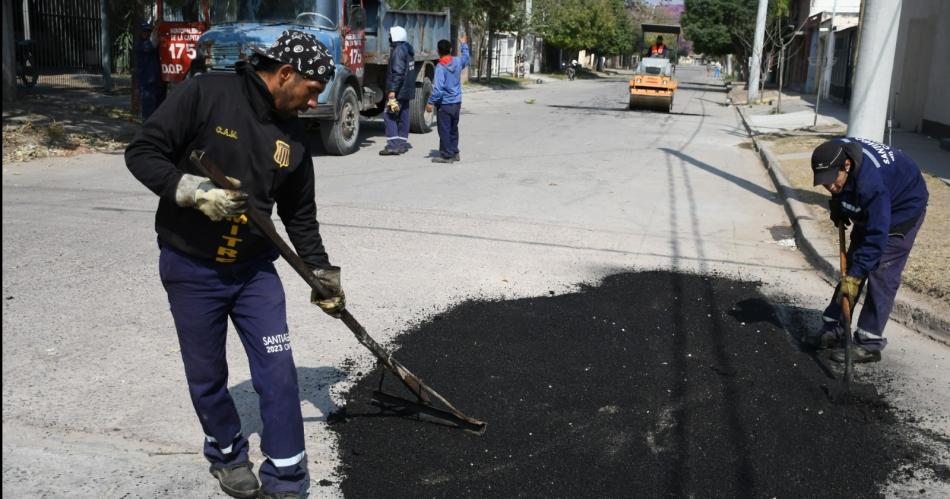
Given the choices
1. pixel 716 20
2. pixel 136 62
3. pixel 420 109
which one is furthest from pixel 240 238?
pixel 716 20

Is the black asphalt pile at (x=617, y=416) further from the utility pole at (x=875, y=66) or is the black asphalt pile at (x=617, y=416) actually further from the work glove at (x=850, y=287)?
the utility pole at (x=875, y=66)

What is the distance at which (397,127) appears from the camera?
13734mm

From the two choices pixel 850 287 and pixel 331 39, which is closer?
pixel 850 287

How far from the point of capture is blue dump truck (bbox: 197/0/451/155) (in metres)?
11.9

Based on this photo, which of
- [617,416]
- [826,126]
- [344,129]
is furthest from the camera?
[826,126]

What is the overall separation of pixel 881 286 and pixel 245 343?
387 centimetres

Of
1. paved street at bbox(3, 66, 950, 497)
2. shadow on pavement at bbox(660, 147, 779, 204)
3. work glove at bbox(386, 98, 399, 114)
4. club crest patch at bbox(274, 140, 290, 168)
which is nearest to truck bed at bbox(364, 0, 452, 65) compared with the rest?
work glove at bbox(386, 98, 399, 114)

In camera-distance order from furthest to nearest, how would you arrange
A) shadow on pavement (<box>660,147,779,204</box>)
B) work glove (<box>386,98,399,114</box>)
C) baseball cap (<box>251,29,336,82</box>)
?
work glove (<box>386,98,399,114</box>) → shadow on pavement (<box>660,147,779,204</box>) → baseball cap (<box>251,29,336,82</box>)

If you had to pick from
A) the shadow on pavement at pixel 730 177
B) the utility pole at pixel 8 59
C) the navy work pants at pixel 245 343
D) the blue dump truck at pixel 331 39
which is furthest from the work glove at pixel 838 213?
the utility pole at pixel 8 59

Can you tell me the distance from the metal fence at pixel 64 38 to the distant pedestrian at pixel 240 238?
68.9ft

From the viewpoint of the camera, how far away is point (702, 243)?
26.9 ft

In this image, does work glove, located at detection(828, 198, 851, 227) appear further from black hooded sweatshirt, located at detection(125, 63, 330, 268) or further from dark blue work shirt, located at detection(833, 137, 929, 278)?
black hooded sweatshirt, located at detection(125, 63, 330, 268)

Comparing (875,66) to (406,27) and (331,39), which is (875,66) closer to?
(331,39)

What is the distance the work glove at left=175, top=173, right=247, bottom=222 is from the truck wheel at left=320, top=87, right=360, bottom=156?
33.4ft
